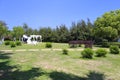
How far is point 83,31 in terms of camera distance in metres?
49.0

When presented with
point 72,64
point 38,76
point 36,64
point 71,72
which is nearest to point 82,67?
point 72,64

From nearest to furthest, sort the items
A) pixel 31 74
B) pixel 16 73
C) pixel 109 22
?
1. pixel 31 74
2. pixel 16 73
3. pixel 109 22

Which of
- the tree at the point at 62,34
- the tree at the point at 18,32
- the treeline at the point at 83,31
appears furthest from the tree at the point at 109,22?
the tree at the point at 18,32

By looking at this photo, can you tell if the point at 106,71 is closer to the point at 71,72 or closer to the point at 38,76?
the point at 71,72

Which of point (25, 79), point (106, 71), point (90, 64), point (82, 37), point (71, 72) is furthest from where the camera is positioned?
point (82, 37)

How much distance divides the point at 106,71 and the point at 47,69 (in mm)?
2941

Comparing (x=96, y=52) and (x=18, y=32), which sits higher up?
(x=18, y=32)

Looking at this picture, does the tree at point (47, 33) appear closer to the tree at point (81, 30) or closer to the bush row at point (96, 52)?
the tree at point (81, 30)

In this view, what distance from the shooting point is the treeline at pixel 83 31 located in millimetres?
32188

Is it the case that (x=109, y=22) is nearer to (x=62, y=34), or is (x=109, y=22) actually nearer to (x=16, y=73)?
(x=62, y=34)

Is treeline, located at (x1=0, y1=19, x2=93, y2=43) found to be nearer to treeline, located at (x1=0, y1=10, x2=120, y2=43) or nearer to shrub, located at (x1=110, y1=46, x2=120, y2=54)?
treeline, located at (x1=0, y1=10, x2=120, y2=43)


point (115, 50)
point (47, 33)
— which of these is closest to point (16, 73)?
point (115, 50)

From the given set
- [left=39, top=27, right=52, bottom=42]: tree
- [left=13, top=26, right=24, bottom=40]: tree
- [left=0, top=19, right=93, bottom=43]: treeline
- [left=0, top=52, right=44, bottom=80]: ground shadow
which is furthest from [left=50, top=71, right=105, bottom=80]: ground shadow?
[left=13, top=26, right=24, bottom=40]: tree

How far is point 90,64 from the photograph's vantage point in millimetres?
12250
